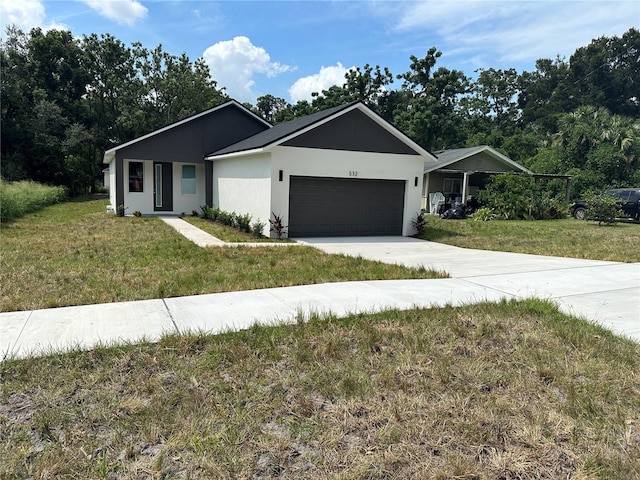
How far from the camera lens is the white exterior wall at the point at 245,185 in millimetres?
13109

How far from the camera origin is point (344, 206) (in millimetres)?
14094

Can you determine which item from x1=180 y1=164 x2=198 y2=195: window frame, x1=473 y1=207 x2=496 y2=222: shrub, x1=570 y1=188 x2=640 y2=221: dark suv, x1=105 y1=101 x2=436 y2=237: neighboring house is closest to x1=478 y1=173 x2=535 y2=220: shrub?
x1=473 y1=207 x2=496 y2=222: shrub

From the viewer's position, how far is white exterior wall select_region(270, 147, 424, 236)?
1283 cm

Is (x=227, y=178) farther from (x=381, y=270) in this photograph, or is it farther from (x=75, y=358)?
(x=75, y=358)

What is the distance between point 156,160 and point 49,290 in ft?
45.2

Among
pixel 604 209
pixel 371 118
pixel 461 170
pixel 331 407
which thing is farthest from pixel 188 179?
pixel 604 209

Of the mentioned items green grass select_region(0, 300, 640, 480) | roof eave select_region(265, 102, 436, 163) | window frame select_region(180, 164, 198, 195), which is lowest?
green grass select_region(0, 300, 640, 480)

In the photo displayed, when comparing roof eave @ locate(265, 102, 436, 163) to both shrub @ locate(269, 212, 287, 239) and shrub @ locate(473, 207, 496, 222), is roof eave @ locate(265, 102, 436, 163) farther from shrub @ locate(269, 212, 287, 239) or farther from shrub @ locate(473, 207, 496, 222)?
shrub @ locate(473, 207, 496, 222)

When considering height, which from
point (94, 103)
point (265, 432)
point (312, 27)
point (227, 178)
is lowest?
point (265, 432)

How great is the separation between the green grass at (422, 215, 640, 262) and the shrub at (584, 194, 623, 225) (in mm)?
540

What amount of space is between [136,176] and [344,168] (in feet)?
35.4

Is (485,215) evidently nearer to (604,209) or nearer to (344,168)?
(604,209)

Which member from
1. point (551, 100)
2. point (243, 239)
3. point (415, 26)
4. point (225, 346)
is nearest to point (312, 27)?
point (415, 26)

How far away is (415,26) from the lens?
12.3 m
